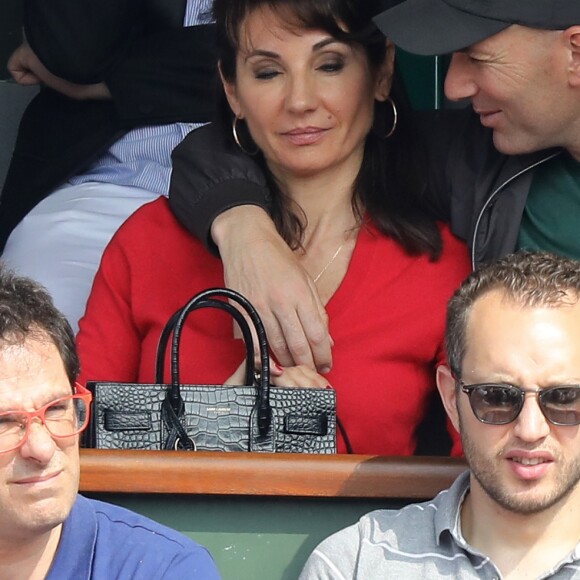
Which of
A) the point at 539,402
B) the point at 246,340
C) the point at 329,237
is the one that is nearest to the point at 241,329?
the point at 246,340

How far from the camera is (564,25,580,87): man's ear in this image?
2934 millimetres

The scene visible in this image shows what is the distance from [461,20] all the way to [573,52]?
214mm

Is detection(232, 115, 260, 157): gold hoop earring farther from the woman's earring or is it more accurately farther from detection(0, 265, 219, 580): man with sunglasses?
detection(0, 265, 219, 580): man with sunglasses

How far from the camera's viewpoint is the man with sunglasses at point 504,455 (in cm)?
248

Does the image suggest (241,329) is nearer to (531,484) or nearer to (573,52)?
(531,484)

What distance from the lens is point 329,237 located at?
3346 mm

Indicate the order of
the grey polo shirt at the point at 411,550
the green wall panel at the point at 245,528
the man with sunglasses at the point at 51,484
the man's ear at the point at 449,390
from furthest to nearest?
the green wall panel at the point at 245,528
the man's ear at the point at 449,390
the grey polo shirt at the point at 411,550
the man with sunglasses at the point at 51,484

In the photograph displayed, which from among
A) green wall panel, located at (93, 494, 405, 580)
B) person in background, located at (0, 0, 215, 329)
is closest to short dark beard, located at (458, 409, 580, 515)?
green wall panel, located at (93, 494, 405, 580)

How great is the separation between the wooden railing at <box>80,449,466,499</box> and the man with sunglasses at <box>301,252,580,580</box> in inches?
3.9

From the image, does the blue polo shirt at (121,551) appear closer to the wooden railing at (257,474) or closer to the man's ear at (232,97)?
the wooden railing at (257,474)

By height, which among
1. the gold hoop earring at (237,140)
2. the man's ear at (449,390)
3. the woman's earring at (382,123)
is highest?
the woman's earring at (382,123)

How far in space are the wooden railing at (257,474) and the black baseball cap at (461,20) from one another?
0.77 metres

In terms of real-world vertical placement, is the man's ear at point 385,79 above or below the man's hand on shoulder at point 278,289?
above

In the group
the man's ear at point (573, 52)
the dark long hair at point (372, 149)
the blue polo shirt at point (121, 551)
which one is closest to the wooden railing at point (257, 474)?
the blue polo shirt at point (121, 551)
